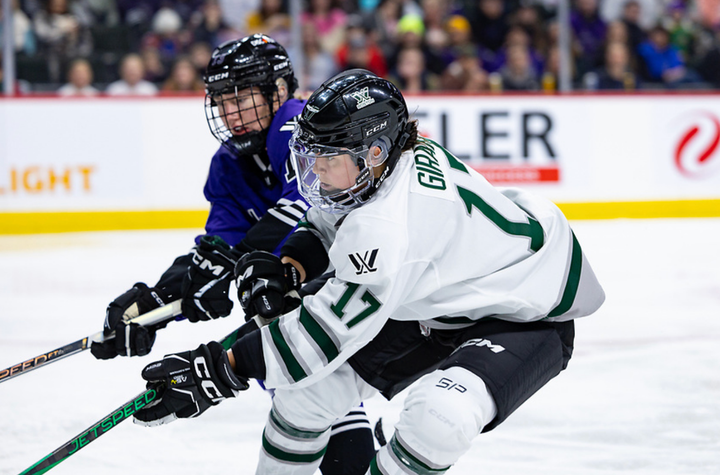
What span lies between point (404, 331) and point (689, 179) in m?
5.55

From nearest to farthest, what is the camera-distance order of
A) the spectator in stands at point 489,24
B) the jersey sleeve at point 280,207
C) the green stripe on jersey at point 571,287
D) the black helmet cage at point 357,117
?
the black helmet cage at point 357,117 < the green stripe on jersey at point 571,287 < the jersey sleeve at point 280,207 < the spectator in stands at point 489,24

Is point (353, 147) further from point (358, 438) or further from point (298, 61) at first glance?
point (298, 61)

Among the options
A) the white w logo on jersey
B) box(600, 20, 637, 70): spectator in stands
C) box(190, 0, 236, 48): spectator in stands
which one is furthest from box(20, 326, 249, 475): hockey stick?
box(600, 20, 637, 70): spectator in stands

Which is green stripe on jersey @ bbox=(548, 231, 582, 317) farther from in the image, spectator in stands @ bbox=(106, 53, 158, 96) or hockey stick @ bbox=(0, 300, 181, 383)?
spectator in stands @ bbox=(106, 53, 158, 96)

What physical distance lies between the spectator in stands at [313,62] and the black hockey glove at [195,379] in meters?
5.30

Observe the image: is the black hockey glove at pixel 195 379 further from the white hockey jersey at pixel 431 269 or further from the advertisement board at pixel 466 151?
the advertisement board at pixel 466 151

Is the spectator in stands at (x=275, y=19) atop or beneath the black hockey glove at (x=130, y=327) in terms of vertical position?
atop

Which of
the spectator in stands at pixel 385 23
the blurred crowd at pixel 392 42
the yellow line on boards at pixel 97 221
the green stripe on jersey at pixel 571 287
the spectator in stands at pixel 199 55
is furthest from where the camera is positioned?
the spectator in stands at pixel 385 23

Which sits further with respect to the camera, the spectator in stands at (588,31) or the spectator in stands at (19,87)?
the spectator in stands at (588,31)

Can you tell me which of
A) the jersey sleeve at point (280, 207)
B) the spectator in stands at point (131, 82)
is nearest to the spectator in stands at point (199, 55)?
the spectator in stands at point (131, 82)

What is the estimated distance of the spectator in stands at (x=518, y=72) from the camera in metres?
7.13

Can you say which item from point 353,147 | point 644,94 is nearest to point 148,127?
point 644,94

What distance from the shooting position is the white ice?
2.49 metres

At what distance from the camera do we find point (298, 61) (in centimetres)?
688
